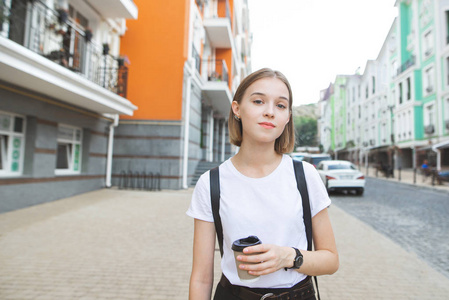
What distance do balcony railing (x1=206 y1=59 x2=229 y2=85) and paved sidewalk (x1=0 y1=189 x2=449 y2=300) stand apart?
10.9m

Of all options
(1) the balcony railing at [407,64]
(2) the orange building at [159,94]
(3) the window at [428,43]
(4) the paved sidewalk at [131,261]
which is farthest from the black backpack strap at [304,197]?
(1) the balcony railing at [407,64]

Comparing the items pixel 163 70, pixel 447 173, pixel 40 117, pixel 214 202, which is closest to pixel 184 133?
pixel 163 70

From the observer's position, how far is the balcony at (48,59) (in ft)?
21.3

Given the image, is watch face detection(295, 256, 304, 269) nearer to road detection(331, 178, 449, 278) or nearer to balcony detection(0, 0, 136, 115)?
road detection(331, 178, 449, 278)

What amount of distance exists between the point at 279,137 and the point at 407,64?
36.1m

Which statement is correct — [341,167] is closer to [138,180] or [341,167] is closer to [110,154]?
[138,180]

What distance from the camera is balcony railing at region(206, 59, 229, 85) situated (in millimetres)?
16594

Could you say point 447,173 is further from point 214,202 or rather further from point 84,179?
point 214,202

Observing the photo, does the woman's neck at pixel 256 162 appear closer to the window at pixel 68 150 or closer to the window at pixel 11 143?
the window at pixel 11 143

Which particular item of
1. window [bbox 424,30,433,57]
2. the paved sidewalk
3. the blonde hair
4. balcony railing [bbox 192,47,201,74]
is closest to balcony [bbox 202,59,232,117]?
balcony railing [bbox 192,47,201,74]

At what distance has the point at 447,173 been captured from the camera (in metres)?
17.2

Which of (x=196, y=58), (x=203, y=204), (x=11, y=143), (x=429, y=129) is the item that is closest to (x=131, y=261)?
(x=203, y=204)

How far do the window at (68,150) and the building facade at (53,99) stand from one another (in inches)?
1.3

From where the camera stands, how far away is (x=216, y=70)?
57.2 feet
